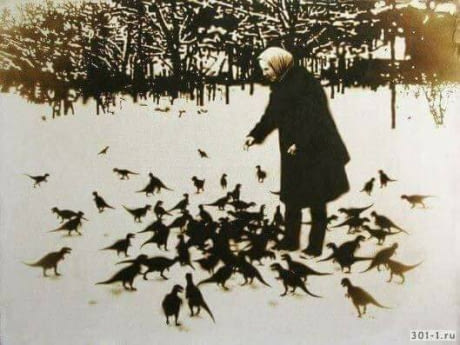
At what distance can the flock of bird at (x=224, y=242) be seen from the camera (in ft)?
6.65

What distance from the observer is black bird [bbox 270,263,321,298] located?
203 cm

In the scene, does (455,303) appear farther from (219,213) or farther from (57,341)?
(57,341)

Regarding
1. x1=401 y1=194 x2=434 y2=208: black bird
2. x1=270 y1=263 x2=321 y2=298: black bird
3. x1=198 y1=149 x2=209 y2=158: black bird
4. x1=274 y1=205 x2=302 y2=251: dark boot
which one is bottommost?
x1=270 y1=263 x2=321 y2=298: black bird

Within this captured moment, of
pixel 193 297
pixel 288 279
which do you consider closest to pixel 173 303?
pixel 193 297

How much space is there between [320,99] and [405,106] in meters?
0.35

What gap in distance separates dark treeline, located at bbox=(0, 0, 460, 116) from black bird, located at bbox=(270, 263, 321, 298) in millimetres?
702

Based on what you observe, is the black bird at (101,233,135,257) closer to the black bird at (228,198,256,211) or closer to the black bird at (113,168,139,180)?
the black bird at (113,168,139,180)

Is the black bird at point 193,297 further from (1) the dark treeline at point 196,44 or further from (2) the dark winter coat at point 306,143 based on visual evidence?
(1) the dark treeline at point 196,44

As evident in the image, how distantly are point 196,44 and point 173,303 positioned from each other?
103 centimetres

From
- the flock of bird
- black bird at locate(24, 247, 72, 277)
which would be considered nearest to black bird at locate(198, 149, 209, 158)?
the flock of bird

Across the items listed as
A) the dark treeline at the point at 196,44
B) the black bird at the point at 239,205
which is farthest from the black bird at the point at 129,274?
the dark treeline at the point at 196,44

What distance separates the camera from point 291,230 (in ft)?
6.72

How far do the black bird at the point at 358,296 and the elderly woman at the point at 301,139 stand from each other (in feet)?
0.84

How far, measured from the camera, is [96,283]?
2.03 m
